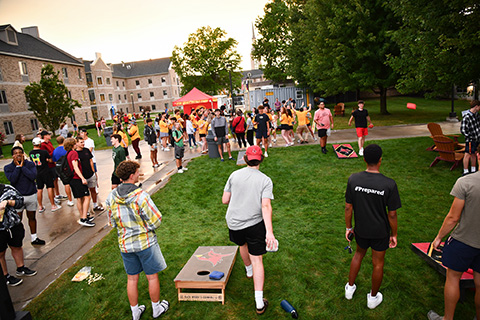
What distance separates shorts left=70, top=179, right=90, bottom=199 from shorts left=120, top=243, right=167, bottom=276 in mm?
4112

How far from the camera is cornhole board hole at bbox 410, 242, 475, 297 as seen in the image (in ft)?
12.6

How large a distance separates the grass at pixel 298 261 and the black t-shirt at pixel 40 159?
3036 millimetres

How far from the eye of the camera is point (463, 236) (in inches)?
127

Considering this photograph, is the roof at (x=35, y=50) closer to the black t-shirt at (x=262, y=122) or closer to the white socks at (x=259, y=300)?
the black t-shirt at (x=262, y=122)

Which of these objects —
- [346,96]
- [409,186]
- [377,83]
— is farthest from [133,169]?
[346,96]

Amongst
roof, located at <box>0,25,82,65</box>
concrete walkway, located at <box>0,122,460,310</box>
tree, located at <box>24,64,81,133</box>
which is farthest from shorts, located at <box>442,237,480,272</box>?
roof, located at <box>0,25,82,65</box>

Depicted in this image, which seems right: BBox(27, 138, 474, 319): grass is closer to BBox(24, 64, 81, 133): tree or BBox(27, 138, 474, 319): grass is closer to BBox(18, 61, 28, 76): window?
BBox(24, 64, 81, 133): tree

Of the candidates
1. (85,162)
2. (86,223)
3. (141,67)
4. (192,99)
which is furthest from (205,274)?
(141,67)

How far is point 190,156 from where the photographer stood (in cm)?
1453

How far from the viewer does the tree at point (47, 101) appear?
27.8m

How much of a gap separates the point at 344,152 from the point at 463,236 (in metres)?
8.65

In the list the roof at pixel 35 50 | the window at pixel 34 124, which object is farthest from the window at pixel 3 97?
the roof at pixel 35 50

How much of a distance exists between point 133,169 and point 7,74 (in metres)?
34.4

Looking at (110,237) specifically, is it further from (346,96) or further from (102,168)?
(346,96)
